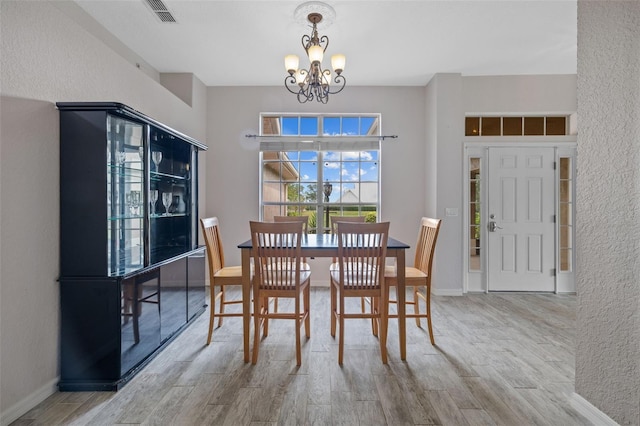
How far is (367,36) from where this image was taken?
3096 mm

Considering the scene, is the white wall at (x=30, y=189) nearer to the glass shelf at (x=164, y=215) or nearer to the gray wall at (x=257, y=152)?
the glass shelf at (x=164, y=215)

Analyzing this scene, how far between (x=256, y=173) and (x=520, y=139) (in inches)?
144

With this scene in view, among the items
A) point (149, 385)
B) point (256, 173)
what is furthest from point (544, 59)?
point (149, 385)

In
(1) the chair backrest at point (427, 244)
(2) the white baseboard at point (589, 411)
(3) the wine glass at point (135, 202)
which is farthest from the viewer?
(1) the chair backrest at point (427, 244)

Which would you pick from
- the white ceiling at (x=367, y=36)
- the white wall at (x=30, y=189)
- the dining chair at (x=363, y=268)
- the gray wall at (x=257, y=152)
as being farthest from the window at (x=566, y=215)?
the white wall at (x=30, y=189)

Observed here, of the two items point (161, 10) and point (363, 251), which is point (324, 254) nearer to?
point (363, 251)

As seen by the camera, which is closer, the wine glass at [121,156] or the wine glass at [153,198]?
the wine glass at [121,156]

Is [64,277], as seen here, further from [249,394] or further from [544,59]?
[544,59]

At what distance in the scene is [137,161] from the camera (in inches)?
91.0

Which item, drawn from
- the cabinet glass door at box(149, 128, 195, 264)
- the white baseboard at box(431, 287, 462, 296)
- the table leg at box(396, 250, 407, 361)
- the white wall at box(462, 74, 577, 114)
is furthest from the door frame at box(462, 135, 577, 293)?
the cabinet glass door at box(149, 128, 195, 264)

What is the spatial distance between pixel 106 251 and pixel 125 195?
46cm

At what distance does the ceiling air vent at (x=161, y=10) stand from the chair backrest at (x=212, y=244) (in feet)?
6.16

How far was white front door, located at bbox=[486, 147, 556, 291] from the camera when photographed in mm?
4121

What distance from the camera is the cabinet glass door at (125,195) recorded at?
2.05 meters
